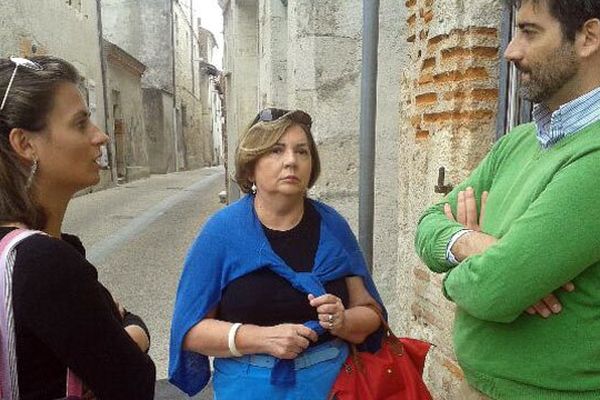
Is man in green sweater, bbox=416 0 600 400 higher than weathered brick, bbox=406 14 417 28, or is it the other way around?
weathered brick, bbox=406 14 417 28

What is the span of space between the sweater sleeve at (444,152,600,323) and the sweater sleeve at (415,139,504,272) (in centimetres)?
25

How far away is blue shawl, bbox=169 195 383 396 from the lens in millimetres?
1927

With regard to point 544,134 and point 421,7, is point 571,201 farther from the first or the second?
point 421,7

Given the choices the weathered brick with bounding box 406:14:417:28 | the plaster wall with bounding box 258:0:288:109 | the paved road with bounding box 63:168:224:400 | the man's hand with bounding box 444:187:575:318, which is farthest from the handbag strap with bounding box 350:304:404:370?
the plaster wall with bounding box 258:0:288:109

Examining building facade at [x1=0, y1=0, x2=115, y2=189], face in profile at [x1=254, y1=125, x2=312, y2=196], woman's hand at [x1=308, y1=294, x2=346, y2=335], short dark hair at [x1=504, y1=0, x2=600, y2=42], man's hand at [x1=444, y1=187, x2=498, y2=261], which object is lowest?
woman's hand at [x1=308, y1=294, x2=346, y2=335]

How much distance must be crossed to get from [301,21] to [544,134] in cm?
378

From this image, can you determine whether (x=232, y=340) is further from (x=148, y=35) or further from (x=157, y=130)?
(x=148, y=35)

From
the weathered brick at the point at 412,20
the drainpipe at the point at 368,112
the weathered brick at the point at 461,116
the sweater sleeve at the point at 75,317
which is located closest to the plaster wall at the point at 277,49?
the weathered brick at the point at 412,20

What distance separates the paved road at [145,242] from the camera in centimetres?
514

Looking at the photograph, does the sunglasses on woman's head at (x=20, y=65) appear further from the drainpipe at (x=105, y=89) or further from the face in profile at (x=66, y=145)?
the drainpipe at (x=105, y=89)

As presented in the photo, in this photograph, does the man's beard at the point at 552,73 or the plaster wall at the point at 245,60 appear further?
the plaster wall at the point at 245,60

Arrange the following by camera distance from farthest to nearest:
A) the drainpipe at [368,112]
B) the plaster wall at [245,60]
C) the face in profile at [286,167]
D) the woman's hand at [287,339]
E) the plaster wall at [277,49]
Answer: the plaster wall at [245,60], the plaster wall at [277,49], the drainpipe at [368,112], the face in profile at [286,167], the woman's hand at [287,339]

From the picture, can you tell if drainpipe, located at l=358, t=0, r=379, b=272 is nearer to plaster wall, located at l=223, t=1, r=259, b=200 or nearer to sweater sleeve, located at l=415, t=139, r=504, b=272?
sweater sleeve, located at l=415, t=139, r=504, b=272

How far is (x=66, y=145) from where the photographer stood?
148 cm
